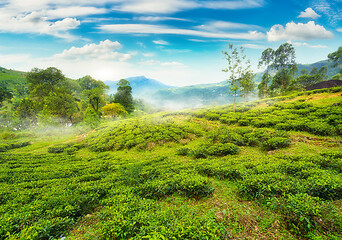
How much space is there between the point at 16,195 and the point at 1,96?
63.0 metres

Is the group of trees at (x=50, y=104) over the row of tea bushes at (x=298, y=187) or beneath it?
over

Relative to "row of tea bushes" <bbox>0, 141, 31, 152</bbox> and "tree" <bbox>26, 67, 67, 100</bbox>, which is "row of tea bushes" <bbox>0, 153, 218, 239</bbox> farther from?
"tree" <bbox>26, 67, 67, 100</bbox>

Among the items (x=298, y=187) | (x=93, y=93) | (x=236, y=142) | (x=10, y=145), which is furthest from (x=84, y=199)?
(x=93, y=93)

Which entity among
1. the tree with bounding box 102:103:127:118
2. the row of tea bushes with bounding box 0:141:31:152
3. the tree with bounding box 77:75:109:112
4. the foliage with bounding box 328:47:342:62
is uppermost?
the foliage with bounding box 328:47:342:62

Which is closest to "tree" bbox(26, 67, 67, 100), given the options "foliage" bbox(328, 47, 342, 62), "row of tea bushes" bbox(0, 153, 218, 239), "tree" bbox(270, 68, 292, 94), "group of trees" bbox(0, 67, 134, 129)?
"group of trees" bbox(0, 67, 134, 129)

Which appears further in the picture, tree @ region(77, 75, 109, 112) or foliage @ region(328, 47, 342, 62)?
foliage @ region(328, 47, 342, 62)

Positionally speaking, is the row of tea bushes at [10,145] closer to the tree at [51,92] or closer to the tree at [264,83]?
the tree at [51,92]

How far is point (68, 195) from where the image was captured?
6230mm

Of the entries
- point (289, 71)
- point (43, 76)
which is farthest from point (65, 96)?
point (289, 71)

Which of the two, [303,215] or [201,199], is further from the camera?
[201,199]

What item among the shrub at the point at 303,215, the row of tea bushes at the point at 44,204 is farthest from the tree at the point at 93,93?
the shrub at the point at 303,215

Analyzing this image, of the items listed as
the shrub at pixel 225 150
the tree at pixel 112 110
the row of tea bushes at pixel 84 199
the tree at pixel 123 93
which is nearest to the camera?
the row of tea bushes at pixel 84 199

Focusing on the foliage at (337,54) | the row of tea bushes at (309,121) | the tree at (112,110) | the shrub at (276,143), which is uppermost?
the foliage at (337,54)

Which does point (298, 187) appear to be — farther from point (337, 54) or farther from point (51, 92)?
point (337, 54)
